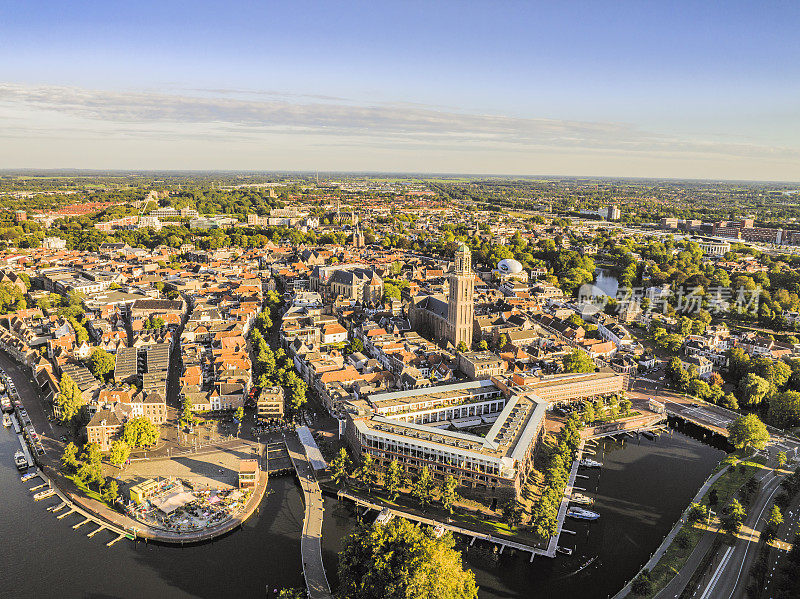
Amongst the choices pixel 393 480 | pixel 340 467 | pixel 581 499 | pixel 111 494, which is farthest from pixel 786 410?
pixel 111 494

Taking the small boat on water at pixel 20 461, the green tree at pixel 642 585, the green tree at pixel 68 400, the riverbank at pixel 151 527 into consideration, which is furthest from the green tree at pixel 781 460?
the small boat on water at pixel 20 461

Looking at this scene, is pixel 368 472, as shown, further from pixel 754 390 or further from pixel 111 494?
pixel 754 390

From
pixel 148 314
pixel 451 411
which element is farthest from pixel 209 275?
pixel 451 411

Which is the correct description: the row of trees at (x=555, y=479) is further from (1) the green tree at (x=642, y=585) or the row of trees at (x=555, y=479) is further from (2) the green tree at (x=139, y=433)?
(2) the green tree at (x=139, y=433)

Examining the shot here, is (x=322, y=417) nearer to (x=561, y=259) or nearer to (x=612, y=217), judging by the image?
(x=561, y=259)

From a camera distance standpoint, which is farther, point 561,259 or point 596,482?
point 561,259

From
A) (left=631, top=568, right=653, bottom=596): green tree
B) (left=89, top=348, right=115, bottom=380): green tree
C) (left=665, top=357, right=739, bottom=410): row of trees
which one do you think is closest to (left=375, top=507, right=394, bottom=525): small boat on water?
(left=631, top=568, right=653, bottom=596): green tree
